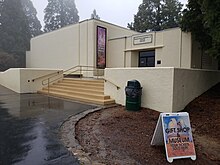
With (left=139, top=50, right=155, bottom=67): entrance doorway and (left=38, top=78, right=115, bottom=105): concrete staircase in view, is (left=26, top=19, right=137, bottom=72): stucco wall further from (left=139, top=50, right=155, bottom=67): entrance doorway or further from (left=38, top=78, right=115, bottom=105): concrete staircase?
(left=38, top=78, right=115, bottom=105): concrete staircase

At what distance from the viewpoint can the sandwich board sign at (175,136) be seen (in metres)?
3.65

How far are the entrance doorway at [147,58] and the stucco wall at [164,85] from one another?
22.4 feet

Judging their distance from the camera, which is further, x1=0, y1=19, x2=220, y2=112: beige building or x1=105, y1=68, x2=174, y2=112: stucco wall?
x1=0, y1=19, x2=220, y2=112: beige building

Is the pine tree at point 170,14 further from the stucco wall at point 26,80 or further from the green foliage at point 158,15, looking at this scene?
the stucco wall at point 26,80

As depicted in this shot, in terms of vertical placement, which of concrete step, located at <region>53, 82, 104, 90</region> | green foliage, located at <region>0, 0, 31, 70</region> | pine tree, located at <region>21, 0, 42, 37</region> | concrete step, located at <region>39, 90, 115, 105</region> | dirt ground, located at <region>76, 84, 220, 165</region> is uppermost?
pine tree, located at <region>21, 0, 42, 37</region>

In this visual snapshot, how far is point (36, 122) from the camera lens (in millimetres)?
5547

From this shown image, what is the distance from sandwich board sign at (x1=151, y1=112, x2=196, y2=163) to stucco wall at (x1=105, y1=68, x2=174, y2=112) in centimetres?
288

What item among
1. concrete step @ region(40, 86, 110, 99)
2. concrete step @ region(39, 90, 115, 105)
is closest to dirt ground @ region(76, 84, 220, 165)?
concrete step @ region(39, 90, 115, 105)

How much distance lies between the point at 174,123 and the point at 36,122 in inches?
152

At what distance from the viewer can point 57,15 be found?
44375 mm

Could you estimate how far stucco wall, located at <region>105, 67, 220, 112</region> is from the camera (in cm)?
672

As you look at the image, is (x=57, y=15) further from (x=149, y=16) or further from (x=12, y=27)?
(x=149, y=16)

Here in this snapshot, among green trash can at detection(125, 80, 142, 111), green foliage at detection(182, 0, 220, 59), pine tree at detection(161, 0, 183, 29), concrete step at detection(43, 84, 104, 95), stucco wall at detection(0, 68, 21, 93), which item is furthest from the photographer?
pine tree at detection(161, 0, 183, 29)

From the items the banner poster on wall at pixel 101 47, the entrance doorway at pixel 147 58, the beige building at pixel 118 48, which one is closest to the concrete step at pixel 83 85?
the beige building at pixel 118 48
